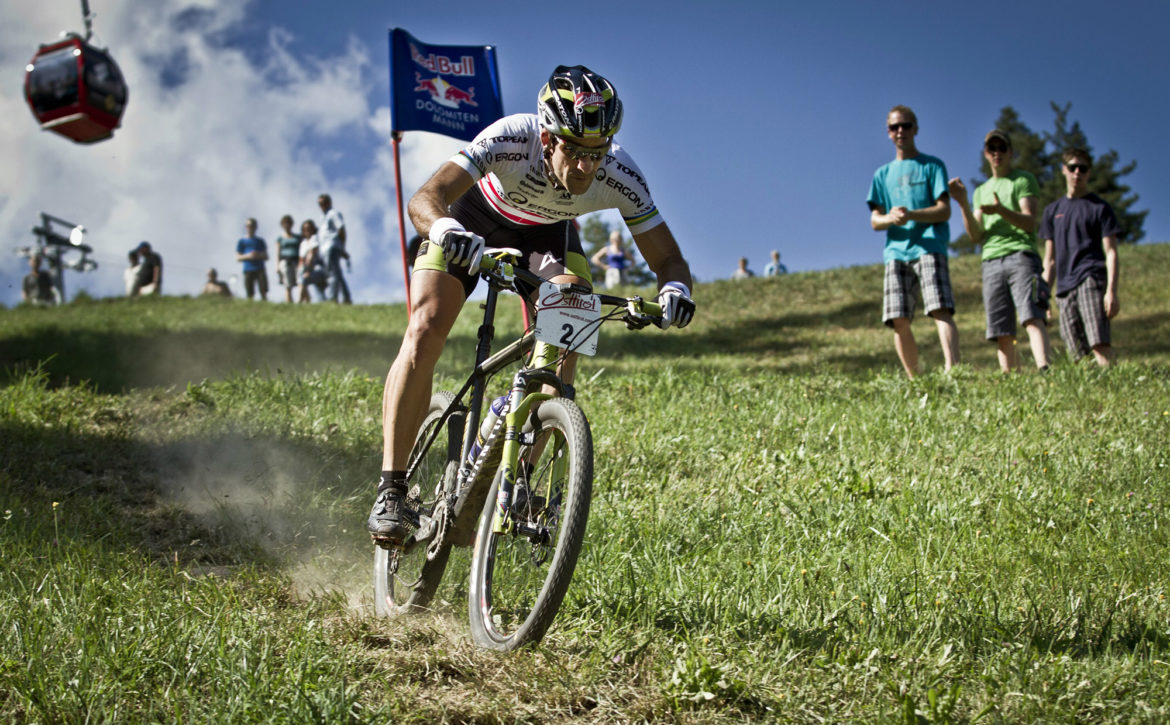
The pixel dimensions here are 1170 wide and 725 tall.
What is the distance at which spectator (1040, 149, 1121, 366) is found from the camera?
26.0 ft

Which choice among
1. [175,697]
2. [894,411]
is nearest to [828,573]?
[175,697]

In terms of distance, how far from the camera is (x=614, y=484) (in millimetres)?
5324

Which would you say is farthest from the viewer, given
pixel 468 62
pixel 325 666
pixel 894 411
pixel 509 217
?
pixel 468 62

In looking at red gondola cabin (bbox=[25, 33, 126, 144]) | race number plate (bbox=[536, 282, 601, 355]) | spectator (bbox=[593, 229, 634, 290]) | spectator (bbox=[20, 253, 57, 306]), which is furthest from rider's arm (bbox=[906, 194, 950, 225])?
spectator (bbox=[20, 253, 57, 306])

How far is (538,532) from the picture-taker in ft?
10.2

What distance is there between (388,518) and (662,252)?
1.65 m

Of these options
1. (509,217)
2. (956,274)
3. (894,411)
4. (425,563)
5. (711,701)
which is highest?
(956,274)

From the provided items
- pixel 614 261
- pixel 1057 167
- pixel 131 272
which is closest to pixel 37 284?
pixel 131 272

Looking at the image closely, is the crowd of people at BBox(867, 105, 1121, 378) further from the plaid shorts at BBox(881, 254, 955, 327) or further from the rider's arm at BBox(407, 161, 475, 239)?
the rider's arm at BBox(407, 161, 475, 239)

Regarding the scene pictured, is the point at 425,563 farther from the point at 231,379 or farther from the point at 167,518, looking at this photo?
the point at 231,379

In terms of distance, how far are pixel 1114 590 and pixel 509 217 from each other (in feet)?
9.71

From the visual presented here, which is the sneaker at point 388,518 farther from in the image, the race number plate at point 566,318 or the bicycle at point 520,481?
the race number plate at point 566,318

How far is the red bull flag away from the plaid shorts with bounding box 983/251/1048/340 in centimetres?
513

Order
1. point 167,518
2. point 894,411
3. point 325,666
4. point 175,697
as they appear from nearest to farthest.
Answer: point 175,697 → point 325,666 → point 167,518 → point 894,411
